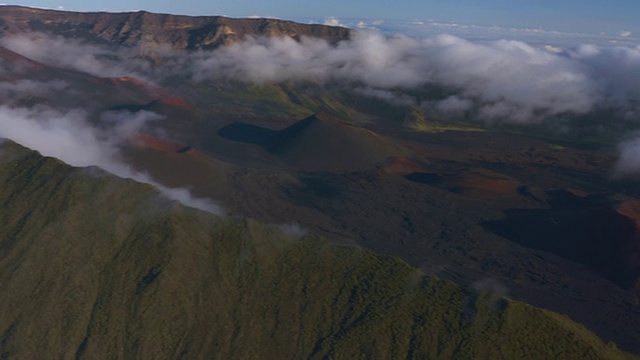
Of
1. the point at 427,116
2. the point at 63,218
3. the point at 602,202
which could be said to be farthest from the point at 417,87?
the point at 63,218

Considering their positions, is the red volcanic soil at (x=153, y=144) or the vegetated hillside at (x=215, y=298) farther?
the red volcanic soil at (x=153, y=144)

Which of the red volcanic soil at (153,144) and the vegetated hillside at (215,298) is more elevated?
the vegetated hillside at (215,298)

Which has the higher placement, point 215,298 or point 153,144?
point 215,298

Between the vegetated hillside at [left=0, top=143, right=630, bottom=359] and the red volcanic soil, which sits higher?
the vegetated hillside at [left=0, top=143, right=630, bottom=359]

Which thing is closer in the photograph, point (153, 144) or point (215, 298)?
point (215, 298)

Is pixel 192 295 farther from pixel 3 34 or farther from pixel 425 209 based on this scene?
pixel 3 34

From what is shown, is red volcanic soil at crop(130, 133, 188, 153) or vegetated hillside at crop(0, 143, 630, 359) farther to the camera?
red volcanic soil at crop(130, 133, 188, 153)
